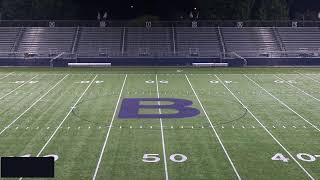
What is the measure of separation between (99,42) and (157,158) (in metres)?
27.4

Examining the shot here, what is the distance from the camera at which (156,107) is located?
1972 cm

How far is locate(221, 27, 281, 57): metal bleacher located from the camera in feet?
126

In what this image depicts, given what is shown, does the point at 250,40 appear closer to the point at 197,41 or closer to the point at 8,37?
the point at 197,41

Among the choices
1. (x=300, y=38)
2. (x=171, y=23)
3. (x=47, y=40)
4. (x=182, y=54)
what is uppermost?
(x=171, y=23)

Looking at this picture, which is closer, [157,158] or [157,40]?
[157,158]

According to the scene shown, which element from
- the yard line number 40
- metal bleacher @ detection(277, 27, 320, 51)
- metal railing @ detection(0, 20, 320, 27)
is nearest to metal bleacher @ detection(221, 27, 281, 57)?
metal railing @ detection(0, 20, 320, 27)

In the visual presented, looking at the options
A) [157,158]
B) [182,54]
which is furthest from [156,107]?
[182,54]

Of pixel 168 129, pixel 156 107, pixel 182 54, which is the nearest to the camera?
pixel 168 129

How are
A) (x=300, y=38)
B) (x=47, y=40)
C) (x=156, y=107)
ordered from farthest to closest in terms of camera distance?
(x=300, y=38), (x=47, y=40), (x=156, y=107)

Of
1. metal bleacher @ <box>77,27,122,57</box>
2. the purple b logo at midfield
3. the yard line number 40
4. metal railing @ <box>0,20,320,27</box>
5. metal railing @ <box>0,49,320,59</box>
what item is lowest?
the yard line number 40

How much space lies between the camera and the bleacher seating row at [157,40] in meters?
38.4
